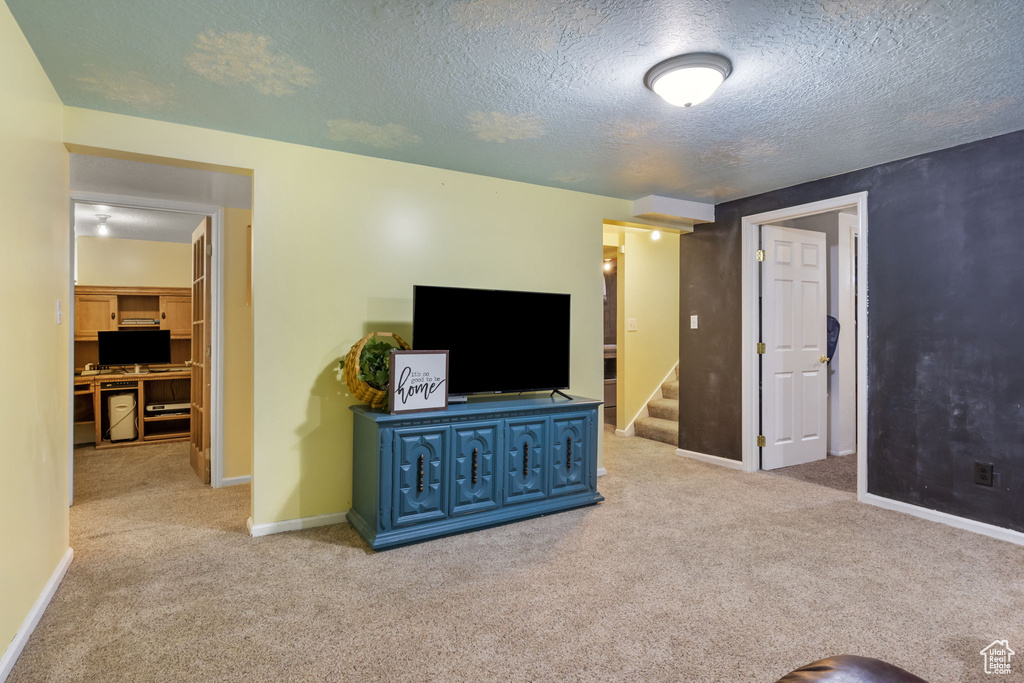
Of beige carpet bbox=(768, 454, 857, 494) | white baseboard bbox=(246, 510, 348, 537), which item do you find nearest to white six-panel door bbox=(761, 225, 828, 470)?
beige carpet bbox=(768, 454, 857, 494)

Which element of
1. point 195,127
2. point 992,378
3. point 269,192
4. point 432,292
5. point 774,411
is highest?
point 195,127

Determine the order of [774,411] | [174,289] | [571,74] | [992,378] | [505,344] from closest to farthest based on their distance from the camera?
[571,74], [992,378], [505,344], [774,411], [174,289]

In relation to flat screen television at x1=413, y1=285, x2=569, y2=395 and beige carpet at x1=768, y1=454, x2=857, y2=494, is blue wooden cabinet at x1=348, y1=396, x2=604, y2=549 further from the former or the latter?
beige carpet at x1=768, y1=454, x2=857, y2=494

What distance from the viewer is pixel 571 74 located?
2.26 metres

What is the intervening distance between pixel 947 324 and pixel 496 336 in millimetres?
2713

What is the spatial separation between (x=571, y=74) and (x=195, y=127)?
2.02 m

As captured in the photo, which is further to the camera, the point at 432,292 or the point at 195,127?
the point at 432,292

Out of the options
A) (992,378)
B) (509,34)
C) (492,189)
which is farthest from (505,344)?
(992,378)

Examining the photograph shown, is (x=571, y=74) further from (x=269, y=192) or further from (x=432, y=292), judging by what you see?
(x=269, y=192)

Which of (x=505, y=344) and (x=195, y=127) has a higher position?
(x=195, y=127)

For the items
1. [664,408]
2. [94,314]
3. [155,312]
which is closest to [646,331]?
[664,408]

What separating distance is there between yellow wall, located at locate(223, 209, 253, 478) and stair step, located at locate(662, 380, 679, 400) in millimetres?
4214

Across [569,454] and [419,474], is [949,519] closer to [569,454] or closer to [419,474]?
[569,454]

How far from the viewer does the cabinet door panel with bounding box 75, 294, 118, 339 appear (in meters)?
5.62
